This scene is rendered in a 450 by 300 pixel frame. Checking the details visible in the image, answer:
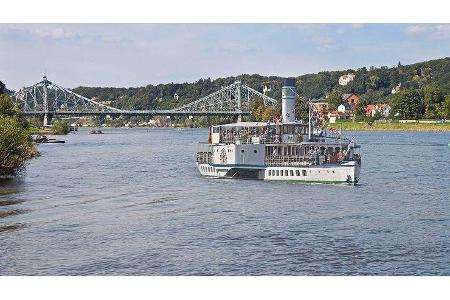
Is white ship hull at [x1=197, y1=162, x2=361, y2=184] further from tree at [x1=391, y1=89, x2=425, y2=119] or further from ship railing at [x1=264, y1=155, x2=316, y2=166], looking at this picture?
tree at [x1=391, y1=89, x2=425, y2=119]

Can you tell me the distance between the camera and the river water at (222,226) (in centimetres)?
1403

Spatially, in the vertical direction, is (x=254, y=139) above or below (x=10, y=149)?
above

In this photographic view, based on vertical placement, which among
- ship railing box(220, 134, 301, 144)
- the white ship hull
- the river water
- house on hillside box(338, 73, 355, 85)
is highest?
house on hillside box(338, 73, 355, 85)

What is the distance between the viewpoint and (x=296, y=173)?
2788cm

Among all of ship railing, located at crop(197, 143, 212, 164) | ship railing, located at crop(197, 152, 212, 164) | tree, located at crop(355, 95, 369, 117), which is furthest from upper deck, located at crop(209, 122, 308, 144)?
tree, located at crop(355, 95, 369, 117)

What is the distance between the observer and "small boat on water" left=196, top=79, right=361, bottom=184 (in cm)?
2742

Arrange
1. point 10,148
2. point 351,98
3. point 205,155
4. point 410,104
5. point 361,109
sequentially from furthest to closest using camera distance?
point 351,98, point 361,109, point 410,104, point 205,155, point 10,148

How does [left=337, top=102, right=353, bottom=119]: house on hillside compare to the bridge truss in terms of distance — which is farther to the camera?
[left=337, top=102, right=353, bottom=119]: house on hillside

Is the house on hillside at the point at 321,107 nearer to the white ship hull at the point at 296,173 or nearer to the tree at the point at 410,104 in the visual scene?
the white ship hull at the point at 296,173

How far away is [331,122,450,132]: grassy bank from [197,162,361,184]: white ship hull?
55982 millimetres

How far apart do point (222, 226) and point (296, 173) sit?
1020cm

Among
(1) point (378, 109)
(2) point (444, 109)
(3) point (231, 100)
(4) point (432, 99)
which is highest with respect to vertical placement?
(3) point (231, 100)

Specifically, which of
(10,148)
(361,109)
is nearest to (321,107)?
(361,109)

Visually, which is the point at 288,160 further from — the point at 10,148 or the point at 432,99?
the point at 432,99
